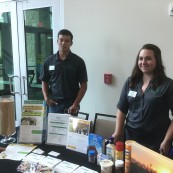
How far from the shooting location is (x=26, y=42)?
358 cm

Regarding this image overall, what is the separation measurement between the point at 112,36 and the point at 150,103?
129cm

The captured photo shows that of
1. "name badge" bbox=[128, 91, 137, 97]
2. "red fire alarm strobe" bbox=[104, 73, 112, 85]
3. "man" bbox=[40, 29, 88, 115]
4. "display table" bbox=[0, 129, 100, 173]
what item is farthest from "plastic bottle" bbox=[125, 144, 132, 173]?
"red fire alarm strobe" bbox=[104, 73, 112, 85]

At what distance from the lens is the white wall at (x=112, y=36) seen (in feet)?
8.43

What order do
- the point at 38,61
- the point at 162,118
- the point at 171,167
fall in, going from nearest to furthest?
the point at 171,167, the point at 162,118, the point at 38,61

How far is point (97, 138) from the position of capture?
163 centimetres

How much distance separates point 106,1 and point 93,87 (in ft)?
3.40

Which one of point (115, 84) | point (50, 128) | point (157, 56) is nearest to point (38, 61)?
point (115, 84)

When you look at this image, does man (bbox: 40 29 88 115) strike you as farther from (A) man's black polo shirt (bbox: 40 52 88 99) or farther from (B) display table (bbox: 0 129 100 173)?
(B) display table (bbox: 0 129 100 173)

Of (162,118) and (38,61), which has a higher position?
(38,61)

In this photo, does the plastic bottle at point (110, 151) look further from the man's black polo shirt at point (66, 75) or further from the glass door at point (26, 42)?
the glass door at point (26, 42)

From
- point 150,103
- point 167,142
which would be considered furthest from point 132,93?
point 167,142

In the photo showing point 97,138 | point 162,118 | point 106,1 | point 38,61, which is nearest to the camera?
point 97,138

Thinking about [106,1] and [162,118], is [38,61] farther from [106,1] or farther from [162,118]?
[162,118]

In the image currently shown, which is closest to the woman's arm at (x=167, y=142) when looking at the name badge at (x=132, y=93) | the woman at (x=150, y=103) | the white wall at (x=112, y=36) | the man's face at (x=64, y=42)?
the woman at (x=150, y=103)
